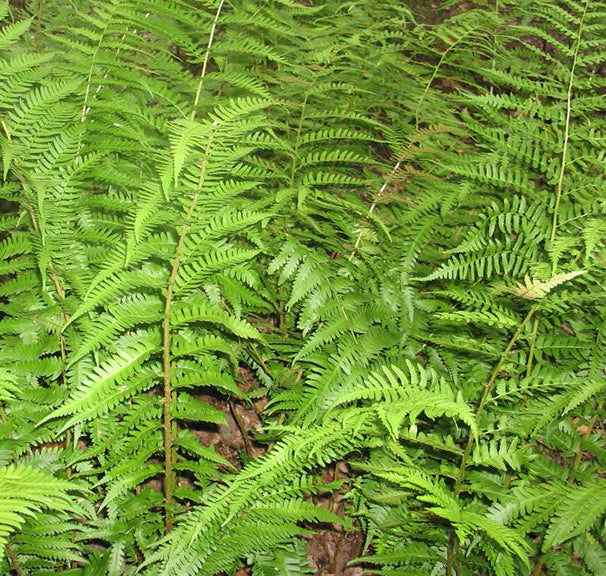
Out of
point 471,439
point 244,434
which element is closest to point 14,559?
point 244,434

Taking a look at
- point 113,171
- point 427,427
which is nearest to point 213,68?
point 113,171

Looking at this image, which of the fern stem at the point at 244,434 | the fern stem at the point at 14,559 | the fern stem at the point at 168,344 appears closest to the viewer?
the fern stem at the point at 168,344

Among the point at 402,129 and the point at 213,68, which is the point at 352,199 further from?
the point at 213,68

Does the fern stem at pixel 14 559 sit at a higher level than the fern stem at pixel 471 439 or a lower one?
lower

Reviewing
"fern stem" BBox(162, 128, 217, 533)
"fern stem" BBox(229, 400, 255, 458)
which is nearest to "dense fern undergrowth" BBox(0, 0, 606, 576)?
"fern stem" BBox(162, 128, 217, 533)

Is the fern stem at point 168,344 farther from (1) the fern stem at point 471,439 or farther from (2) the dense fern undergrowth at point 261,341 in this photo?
(1) the fern stem at point 471,439

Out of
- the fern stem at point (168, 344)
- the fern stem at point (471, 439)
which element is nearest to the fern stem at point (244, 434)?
the fern stem at point (168, 344)

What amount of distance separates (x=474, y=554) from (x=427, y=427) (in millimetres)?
578

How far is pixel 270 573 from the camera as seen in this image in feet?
7.32

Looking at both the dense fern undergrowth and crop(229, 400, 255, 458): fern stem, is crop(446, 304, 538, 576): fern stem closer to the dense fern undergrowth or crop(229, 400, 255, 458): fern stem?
the dense fern undergrowth

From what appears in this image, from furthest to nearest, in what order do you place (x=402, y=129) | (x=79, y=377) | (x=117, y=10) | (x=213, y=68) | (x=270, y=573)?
1. (x=213, y=68)
2. (x=402, y=129)
3. (x=117, y=10)
4. (x=270, y=573)
5. (x=79, y=377)

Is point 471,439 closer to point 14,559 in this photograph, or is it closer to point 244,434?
point 244,434

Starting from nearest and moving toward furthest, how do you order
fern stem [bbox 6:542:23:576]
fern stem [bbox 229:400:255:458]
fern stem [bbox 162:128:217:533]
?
fern stem [bbox 162:128:217:533]
fern stem [bbox 6:542:23:576]
fern stem [bbox 229:400:255:458]

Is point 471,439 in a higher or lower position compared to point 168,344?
lower
